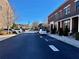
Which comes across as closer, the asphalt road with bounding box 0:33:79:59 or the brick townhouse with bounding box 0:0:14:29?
the asphalt road with bounding box 0:33:79:59

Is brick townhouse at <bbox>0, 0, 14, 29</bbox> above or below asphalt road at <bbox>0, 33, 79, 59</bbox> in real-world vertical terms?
above

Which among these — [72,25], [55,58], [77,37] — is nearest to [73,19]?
[72,25]

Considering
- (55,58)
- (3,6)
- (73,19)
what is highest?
(3,6)

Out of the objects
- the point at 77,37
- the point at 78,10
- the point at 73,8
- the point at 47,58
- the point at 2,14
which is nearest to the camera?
the point at 47,58

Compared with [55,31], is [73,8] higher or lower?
→ higher

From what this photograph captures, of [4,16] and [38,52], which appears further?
[4,16]

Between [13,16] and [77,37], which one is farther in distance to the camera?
[13,16]

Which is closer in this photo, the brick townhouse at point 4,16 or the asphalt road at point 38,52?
the asphalt road at point 38,52

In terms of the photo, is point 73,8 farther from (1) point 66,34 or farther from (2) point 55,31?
(2) point 55,31

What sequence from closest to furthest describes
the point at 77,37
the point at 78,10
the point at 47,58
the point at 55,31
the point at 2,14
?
the point at 47,58, the point at 77,37, the point at 78,10, the point at 55,31, the point at 2,14

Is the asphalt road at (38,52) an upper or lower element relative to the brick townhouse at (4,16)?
lower

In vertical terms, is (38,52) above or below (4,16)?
below

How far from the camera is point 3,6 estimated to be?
68.6m

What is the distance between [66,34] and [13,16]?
3460cm
